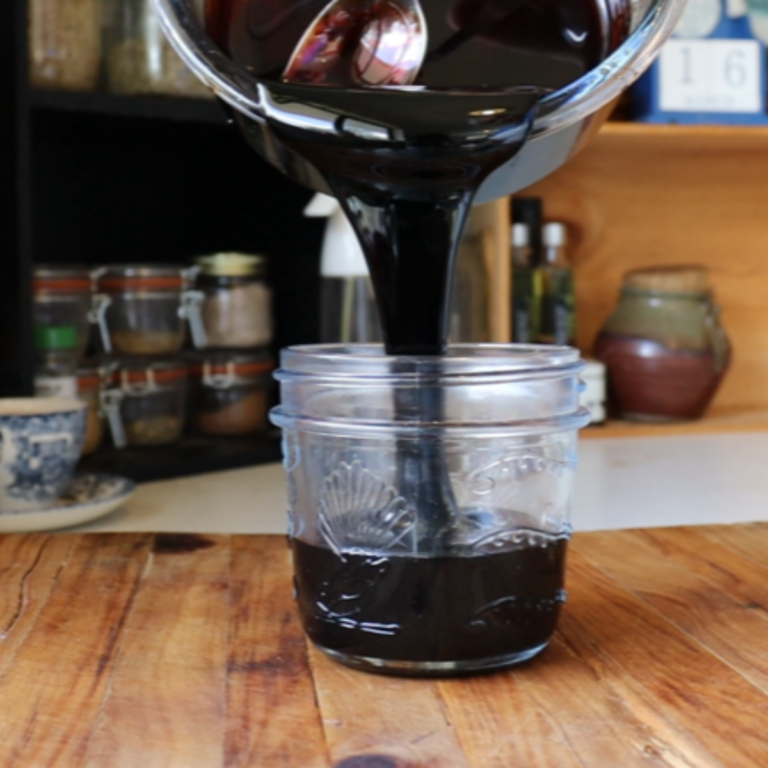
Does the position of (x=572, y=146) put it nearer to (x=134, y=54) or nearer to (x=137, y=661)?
(x=137, y=661)

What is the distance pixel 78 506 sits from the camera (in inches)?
36.5

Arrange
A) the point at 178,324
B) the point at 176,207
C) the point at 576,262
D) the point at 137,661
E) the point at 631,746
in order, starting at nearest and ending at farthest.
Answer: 1. the point at 631,746
2. the point at 137,661
3. the point at 178,324
4. the point at 176,207
5. the point at 576,262

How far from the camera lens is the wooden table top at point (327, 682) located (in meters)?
0.45

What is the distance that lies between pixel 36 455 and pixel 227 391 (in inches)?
15.1

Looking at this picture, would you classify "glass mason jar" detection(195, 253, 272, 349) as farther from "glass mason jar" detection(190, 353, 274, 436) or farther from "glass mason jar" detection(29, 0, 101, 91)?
"glass mason jar" detection(29, 0, 101, 91)

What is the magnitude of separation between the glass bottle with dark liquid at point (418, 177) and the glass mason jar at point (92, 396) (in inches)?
23.5

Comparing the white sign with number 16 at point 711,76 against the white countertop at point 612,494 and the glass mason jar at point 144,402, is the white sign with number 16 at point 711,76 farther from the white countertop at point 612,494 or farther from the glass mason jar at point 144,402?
the glass mason jar at point 144,402

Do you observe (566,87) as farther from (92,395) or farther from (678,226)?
(678,226)

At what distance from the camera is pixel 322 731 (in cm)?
47

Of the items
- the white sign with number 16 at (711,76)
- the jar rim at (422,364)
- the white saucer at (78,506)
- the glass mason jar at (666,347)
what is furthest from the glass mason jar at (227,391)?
the jar rim at (422,364)

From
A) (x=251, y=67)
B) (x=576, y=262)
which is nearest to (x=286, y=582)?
(x=251, y=67)

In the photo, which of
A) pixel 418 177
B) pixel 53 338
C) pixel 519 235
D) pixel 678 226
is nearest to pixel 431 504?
pixel 418 177

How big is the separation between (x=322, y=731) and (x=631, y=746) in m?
0.12

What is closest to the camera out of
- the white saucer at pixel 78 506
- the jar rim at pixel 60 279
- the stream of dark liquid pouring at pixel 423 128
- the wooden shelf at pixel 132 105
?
the stream of dark liquid pouring at pixel 423 128
